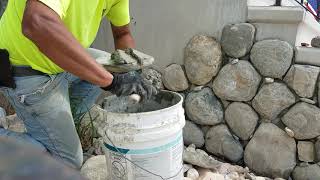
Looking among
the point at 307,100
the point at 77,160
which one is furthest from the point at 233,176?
the point at 77,160

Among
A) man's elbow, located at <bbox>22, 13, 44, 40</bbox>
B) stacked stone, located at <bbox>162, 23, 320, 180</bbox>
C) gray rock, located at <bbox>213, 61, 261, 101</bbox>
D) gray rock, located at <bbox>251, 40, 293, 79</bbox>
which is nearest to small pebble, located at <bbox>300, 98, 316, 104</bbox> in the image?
stacked stone, located at <bbox>162, 23, 320, 180</bbox>

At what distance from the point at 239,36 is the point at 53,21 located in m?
1.57

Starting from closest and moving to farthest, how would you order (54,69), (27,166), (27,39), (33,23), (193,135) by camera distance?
(27,166), (33,23), (27,39), (54,69), (193,135)

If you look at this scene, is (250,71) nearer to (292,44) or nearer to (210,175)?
(292,44)

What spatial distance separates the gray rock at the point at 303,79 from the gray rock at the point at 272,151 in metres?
0.35

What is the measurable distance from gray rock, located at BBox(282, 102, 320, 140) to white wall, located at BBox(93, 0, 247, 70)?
0.77 metres

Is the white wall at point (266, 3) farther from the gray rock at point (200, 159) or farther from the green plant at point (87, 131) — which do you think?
the green plant at point (87, 131)

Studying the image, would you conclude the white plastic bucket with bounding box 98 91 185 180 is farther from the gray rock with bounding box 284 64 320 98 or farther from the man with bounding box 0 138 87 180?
the man with bounding box 0 138 87 180

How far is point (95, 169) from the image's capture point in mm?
2439

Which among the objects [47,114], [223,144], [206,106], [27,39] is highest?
[27,39]

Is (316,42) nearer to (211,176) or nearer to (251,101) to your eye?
(251,101)

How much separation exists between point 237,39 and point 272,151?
0.90 metres

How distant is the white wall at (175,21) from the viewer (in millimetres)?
2794

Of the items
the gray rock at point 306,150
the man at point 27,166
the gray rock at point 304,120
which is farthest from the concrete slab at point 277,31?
the man at point 27,166
